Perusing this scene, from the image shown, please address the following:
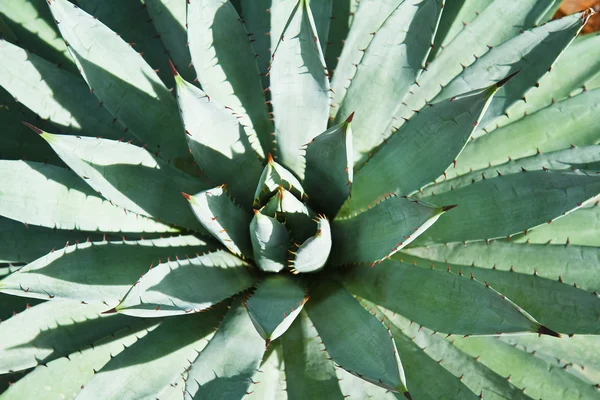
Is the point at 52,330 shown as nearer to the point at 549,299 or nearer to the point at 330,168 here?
the point at 330,168

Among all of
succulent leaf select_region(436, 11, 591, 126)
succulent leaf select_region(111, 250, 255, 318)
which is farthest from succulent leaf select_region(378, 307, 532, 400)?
succulent leaf select_region(436, 11, 591, 126)

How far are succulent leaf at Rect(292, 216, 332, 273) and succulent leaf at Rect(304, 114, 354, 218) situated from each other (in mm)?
99

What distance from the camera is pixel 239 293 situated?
1.25 metres

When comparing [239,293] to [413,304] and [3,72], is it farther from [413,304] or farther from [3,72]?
[3,72]

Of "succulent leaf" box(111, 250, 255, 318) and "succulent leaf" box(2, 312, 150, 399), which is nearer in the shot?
"succulent leaf" box(111, 250, 255, 318)

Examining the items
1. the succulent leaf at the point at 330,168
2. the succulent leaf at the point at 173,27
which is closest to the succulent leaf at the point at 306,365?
the succulent leaf at the point at 330,168

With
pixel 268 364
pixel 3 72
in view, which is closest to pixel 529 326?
pixel 268 364

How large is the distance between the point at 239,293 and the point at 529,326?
23.5 inches

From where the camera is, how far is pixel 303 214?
45.9 inches

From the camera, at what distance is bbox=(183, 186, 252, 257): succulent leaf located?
3.38 feet

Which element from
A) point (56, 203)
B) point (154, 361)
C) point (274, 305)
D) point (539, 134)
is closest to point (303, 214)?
point (274, 305)

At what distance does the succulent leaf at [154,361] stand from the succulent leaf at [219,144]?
0.97 ft

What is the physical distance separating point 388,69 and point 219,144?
388mm

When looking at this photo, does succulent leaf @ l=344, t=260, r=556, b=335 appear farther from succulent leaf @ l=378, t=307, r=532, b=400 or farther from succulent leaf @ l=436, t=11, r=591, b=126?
succulent leaf @ l=436, t=11, r=591, b=126
